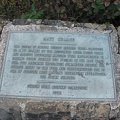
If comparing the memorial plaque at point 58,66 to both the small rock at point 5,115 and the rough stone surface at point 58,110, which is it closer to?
the rough stone surface at point 58,110

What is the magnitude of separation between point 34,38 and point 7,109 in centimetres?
78

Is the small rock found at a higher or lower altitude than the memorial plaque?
lower

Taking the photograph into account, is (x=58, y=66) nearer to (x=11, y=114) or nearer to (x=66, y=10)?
(x=11, y=114)

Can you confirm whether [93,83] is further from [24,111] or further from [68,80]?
[24,111]

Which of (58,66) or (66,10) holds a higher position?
(66,10)

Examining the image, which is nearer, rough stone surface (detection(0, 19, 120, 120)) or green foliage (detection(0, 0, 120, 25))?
rough stone surface (detection(0, 19, 120, 120))

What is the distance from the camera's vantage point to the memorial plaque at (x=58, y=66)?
7.60 feet

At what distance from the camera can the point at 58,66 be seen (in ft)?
8.08

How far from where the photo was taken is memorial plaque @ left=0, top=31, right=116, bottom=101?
2316 mm

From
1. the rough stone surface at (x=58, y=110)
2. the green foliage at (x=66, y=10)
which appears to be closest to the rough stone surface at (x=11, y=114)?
the rough stone surface at (x=58, y=110)

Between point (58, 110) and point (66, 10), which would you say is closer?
point (58, 110)

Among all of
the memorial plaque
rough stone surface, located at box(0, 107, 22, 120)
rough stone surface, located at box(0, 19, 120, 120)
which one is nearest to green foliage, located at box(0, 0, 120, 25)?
the memorial plaque

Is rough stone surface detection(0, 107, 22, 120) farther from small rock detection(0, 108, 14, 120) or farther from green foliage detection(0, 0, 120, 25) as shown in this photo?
green foliage detection(0, 0, 120, 25)

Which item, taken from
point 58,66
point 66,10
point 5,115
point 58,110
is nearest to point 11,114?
point 5,115
